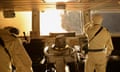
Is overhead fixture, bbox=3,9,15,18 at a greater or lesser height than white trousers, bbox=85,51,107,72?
greater

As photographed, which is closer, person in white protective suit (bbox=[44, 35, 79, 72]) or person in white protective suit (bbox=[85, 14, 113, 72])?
person in white protective suit (bbox=[85, 14, 113, 72])

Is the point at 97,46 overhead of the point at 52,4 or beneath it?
beneath

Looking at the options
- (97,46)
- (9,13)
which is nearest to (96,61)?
(97,46)

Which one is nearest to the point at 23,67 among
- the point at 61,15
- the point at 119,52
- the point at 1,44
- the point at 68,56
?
the point at 1,44

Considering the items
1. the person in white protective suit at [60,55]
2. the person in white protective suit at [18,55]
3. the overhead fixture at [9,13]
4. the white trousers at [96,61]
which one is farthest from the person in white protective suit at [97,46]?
the overhead fixture at [9,13]

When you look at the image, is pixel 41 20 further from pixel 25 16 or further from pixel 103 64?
pixel 103 64

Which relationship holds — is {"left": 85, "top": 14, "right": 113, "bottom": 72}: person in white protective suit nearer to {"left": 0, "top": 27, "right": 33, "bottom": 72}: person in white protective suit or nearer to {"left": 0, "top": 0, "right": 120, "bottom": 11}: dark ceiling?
{"left": 0, "top": 0, "right": 120, "bottom": 11}: dark ceiling

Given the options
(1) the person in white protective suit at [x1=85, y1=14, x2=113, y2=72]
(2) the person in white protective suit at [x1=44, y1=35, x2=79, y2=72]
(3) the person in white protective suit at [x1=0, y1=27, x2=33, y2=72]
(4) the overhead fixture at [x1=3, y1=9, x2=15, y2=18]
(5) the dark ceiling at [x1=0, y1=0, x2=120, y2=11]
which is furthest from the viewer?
(4) the overhead fixture at [x1=3, y1=9, x2=15, y2=18]

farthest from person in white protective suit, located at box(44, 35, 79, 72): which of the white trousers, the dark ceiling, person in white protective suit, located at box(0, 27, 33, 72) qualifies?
person in white protective suit, located at box(0, 27, 33, 72)

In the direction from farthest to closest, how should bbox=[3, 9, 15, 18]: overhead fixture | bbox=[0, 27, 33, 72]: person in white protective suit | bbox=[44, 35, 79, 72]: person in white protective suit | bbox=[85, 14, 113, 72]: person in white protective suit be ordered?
1. bbox=[3, 9, 15, 18]: overhead fixture
2. bbox=[44, 35, 79, 72]: person in white protective suit
3. bbox=[85, 14, 113, 72]: person in white protective suit
4. bbox=[0, 27, 33, 72]: person in white protective suit

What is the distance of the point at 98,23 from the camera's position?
5480 mm

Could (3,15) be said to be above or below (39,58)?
above

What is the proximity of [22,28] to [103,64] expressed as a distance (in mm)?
4539

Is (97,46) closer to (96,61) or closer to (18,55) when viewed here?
(96,61)
